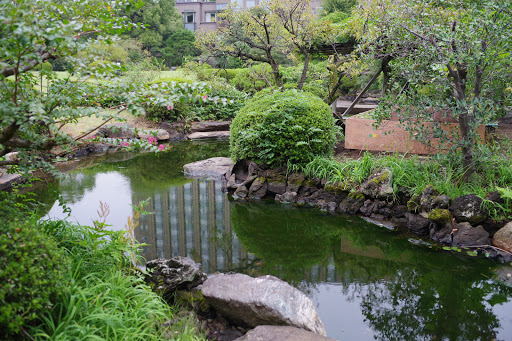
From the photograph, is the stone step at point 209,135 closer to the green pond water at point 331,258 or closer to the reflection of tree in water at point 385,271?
the green pond water at point 331,258

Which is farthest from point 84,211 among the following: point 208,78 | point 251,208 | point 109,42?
point 208,78

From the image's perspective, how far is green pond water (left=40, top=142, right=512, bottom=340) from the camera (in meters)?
3.65

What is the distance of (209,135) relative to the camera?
1469 centimetres

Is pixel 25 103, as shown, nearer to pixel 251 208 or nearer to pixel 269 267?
pixel 269 267

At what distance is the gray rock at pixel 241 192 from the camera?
292 inches

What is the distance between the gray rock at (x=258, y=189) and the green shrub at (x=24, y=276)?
4985mm

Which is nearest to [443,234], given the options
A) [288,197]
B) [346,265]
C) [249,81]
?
[346,265]

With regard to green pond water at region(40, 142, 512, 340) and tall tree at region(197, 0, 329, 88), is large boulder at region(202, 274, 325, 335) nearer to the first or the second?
green pond water at region(40, 142, 512, 340)

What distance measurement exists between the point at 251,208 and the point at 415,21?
12.2 ft

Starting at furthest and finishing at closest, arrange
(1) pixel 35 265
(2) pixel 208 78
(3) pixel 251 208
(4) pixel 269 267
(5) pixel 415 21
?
1. (2) pixel 208 78
2. (3) pixel 251 208
3. (5) pixel 415 21
4. (4) pixel 269 267
5. (1) pixel 35 265

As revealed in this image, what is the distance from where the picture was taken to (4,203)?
318cm

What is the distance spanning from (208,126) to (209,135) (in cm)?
89

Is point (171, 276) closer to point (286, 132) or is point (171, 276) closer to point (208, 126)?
point (286, 132)

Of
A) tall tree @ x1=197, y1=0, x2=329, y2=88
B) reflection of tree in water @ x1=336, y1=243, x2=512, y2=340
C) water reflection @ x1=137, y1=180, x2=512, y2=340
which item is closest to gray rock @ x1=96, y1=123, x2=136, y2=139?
water reflection @ x1=137, y1=180, x2=512, y2=340
